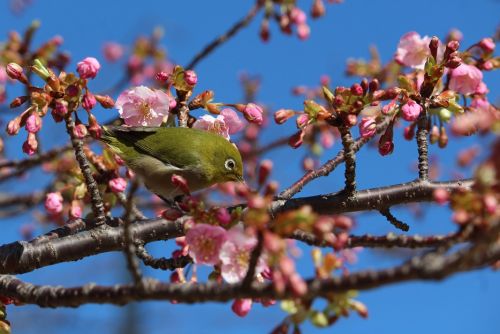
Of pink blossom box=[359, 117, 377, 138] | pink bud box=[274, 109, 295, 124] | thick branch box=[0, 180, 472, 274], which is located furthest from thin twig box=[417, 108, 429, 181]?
pink bud box=[274, 109, 295, 124]

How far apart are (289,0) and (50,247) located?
11.3 ft

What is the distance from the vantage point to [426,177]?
386cm

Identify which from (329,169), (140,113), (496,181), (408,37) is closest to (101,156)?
(140,113)

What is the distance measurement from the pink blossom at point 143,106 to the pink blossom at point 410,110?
1472 millimetres

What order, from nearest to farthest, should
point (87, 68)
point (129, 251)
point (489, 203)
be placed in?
1. point (489, 203)
2. point (129, 251)
3. point (87, 68)

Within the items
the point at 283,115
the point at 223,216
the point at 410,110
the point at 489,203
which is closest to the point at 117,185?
the point at 283,115

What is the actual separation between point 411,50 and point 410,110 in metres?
1.43

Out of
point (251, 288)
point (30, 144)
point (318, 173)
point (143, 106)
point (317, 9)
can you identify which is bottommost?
point (251, 288)

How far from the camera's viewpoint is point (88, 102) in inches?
152

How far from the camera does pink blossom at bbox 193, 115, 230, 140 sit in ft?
14.5

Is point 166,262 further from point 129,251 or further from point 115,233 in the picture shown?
point 129,251

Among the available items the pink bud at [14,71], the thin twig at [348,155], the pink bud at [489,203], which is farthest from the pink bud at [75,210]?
the pink bud at [489,203]

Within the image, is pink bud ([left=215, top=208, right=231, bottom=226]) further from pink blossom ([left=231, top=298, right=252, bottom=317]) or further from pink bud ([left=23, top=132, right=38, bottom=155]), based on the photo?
pink bud ([left=23, top=132, right=38, bottom=155])

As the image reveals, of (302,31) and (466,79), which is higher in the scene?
(302,31)
